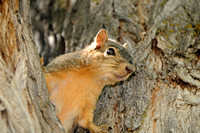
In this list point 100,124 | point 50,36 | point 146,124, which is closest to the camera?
point 146,124

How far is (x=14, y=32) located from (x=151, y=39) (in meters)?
1.64

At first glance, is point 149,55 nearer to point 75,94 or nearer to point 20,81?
point 75,94

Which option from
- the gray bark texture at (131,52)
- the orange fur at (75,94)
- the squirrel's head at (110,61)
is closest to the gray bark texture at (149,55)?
the gray bark texture at (131,52)

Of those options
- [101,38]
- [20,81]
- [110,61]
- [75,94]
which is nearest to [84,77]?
[75,94]

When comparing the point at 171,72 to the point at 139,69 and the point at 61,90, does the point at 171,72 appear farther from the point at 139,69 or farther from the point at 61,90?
the point at 61,90

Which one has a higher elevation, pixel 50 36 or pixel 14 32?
pixel 50 36

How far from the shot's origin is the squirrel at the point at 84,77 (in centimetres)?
A: 266

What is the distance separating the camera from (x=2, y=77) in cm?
172

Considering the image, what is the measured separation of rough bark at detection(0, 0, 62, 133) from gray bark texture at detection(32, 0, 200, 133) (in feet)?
2.86

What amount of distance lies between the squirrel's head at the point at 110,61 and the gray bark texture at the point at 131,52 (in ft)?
0.74

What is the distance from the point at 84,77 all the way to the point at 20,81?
3.44ft

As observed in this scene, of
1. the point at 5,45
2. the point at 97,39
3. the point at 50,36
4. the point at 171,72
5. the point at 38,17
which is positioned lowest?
the point at 171,72

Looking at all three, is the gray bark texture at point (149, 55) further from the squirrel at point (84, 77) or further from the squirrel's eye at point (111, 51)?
the squirrel's eye at point (111, 51)

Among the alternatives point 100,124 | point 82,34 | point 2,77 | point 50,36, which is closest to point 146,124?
point 100,124
